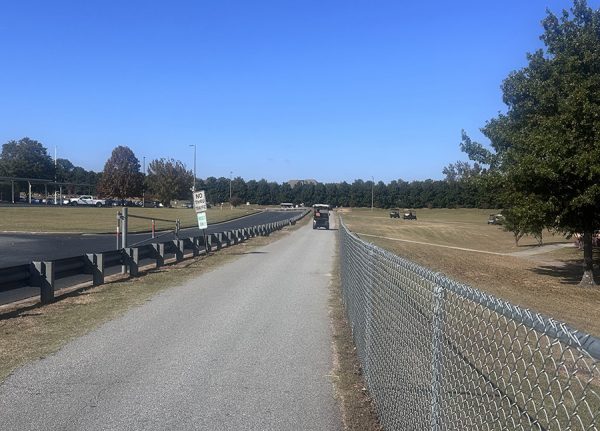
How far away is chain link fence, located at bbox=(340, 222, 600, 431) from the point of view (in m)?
2.13

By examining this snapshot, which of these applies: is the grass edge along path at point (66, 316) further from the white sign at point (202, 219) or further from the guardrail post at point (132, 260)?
the white sign at point (202, 219)

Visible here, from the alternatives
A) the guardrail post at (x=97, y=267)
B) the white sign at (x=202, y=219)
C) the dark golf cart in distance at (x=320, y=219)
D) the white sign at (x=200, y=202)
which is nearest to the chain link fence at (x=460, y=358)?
the guardrail post at (x=97, y=267)

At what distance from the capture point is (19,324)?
853 cm

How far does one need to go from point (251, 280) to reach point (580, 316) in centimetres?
871

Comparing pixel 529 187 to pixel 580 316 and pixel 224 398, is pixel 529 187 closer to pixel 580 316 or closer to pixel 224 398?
pixel 580 316

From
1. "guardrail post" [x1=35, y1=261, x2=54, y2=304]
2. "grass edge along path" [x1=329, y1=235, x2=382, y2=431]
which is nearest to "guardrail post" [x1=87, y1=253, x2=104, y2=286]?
"guardrail post" [x1=35, y1=261, x2=54, y2=304]

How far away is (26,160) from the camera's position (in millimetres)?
145375

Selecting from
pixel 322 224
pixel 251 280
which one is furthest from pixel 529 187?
pixel 322 224

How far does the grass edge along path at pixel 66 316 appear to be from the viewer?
7.03 m

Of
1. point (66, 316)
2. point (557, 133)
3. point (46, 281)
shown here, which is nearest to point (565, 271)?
point (557, 133)

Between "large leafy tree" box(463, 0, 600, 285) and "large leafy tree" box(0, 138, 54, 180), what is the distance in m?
140

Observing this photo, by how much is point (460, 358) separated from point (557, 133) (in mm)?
18813

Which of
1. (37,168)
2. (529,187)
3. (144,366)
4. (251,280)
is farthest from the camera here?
(37,168)

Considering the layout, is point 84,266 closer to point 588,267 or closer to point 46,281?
point 46,281
